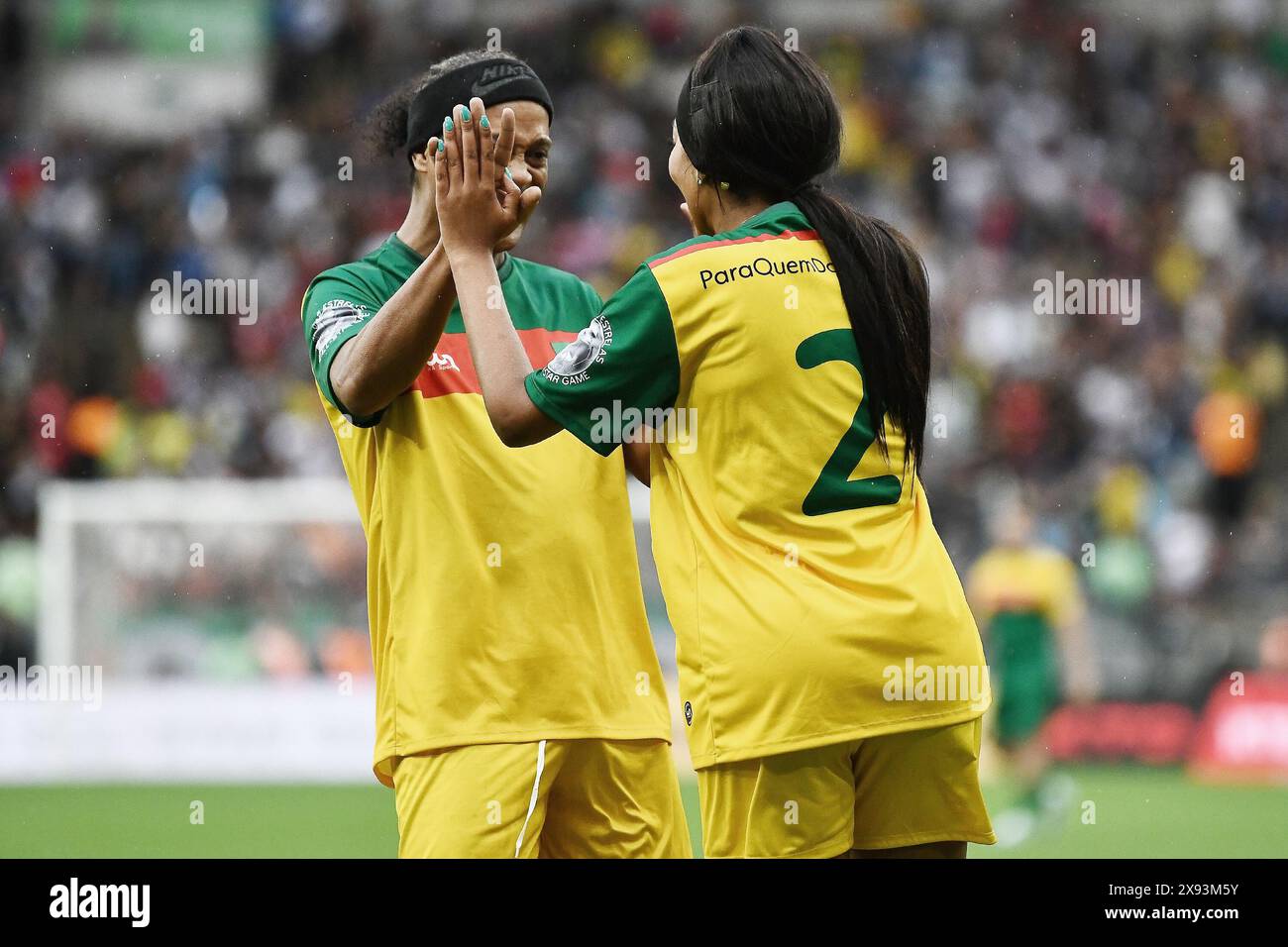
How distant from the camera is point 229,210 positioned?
1742cm

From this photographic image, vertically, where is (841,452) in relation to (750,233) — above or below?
below

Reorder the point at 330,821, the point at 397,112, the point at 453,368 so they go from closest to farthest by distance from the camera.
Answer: the point at 453,368 → the point at 397,112 → the point at 330,821

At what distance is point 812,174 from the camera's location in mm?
2973

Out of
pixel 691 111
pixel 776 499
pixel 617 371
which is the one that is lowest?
pixel 776 499

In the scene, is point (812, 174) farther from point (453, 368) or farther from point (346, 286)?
point (346, 286)

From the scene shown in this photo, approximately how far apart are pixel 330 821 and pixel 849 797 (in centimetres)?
764

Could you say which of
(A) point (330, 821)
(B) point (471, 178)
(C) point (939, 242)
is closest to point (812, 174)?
(B) point (471, 178)

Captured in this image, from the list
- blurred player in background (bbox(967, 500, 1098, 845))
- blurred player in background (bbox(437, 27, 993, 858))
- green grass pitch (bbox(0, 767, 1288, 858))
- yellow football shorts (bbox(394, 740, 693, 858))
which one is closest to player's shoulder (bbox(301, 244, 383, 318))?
blurred player in background (bbox(437, 27, 993, 858))

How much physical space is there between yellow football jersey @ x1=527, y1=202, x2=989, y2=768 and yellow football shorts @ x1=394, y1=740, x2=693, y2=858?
556 mm

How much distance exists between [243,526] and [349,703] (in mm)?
1605

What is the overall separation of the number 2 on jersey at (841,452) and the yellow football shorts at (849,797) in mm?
405

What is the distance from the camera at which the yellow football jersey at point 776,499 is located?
2.78 m

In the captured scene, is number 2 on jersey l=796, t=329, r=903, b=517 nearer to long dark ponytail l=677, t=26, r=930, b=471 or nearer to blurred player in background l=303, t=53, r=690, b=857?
long dark ponytail l=677, t=26, r=930, b=471

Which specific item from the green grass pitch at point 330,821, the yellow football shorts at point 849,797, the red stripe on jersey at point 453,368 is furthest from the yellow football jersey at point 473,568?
the green grass pitch at point 330,821
